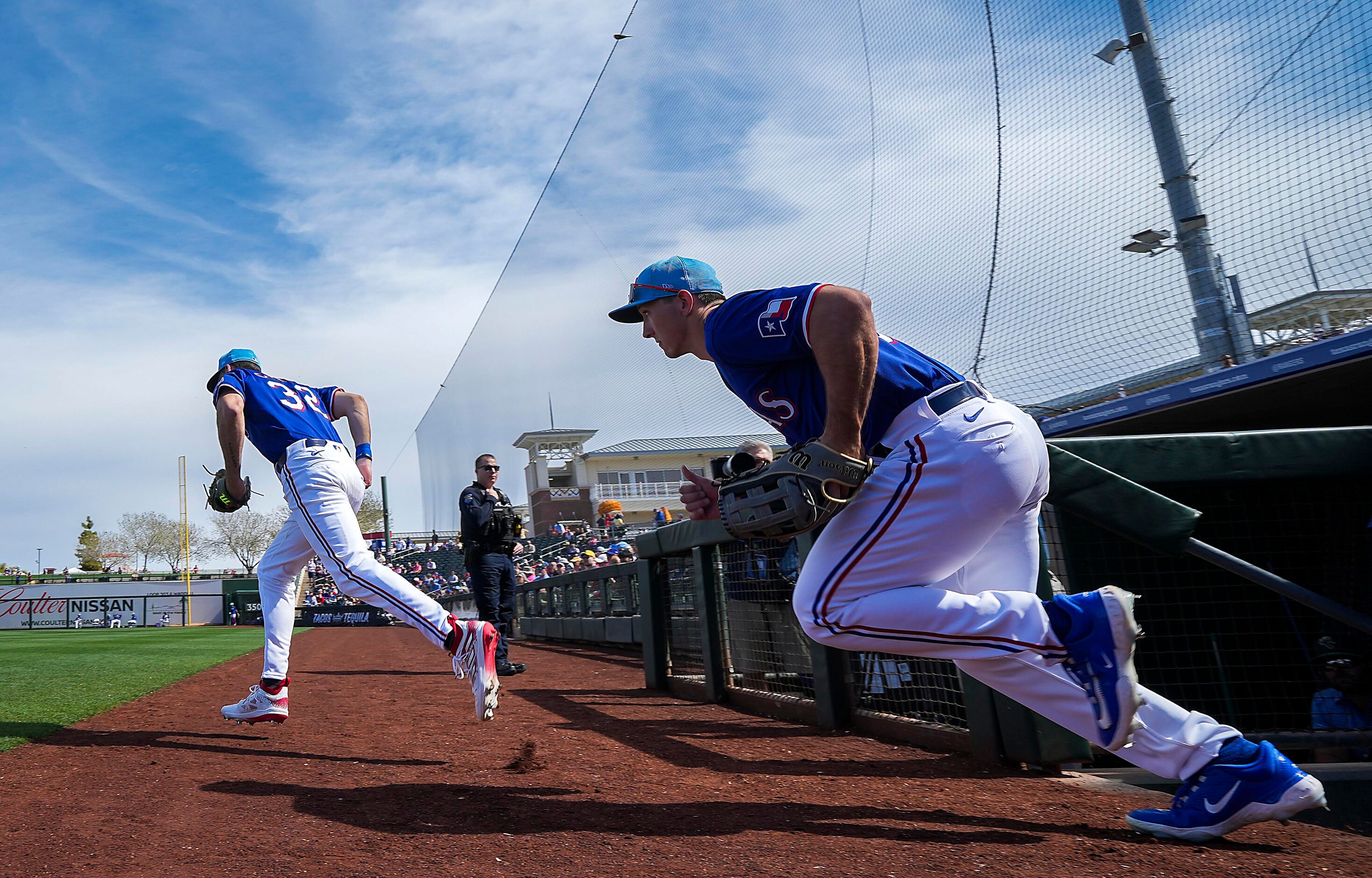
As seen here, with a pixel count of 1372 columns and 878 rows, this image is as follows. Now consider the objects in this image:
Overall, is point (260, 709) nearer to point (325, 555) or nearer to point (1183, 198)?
point (325, 555)

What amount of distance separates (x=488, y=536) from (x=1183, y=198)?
5038 mm

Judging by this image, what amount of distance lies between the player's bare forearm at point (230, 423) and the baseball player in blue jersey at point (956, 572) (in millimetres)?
2387

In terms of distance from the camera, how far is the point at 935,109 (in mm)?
6164

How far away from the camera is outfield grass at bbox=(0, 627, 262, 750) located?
4004 millimetres

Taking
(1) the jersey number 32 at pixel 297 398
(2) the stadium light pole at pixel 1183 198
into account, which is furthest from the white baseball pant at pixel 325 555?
(2) the stadium light pole at pixel 1183 198

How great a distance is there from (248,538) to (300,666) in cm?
6647

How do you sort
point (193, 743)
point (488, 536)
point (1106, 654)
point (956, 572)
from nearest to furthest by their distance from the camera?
point (1106, 654) → point (956, 572) → point (193, 743) → point (488, 536)

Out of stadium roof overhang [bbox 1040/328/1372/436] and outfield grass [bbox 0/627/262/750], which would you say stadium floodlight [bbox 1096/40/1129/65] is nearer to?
stadium roof overhang [bbox 1040/328/1372/436]

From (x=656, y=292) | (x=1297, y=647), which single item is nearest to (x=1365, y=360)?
(x=1297, y=647)

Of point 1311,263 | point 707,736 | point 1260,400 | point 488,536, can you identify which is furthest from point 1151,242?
point 488,536

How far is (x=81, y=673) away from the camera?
22.6 feet

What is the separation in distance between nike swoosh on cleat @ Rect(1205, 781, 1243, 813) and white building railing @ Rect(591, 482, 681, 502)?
17.7m

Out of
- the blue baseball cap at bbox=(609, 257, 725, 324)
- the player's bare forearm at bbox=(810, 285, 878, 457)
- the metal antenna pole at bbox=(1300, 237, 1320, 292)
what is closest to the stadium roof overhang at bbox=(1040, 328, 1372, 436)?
the metal antenna pole at bbox=(1300, 237, 1320, 292)

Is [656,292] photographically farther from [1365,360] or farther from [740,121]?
[740,121]
